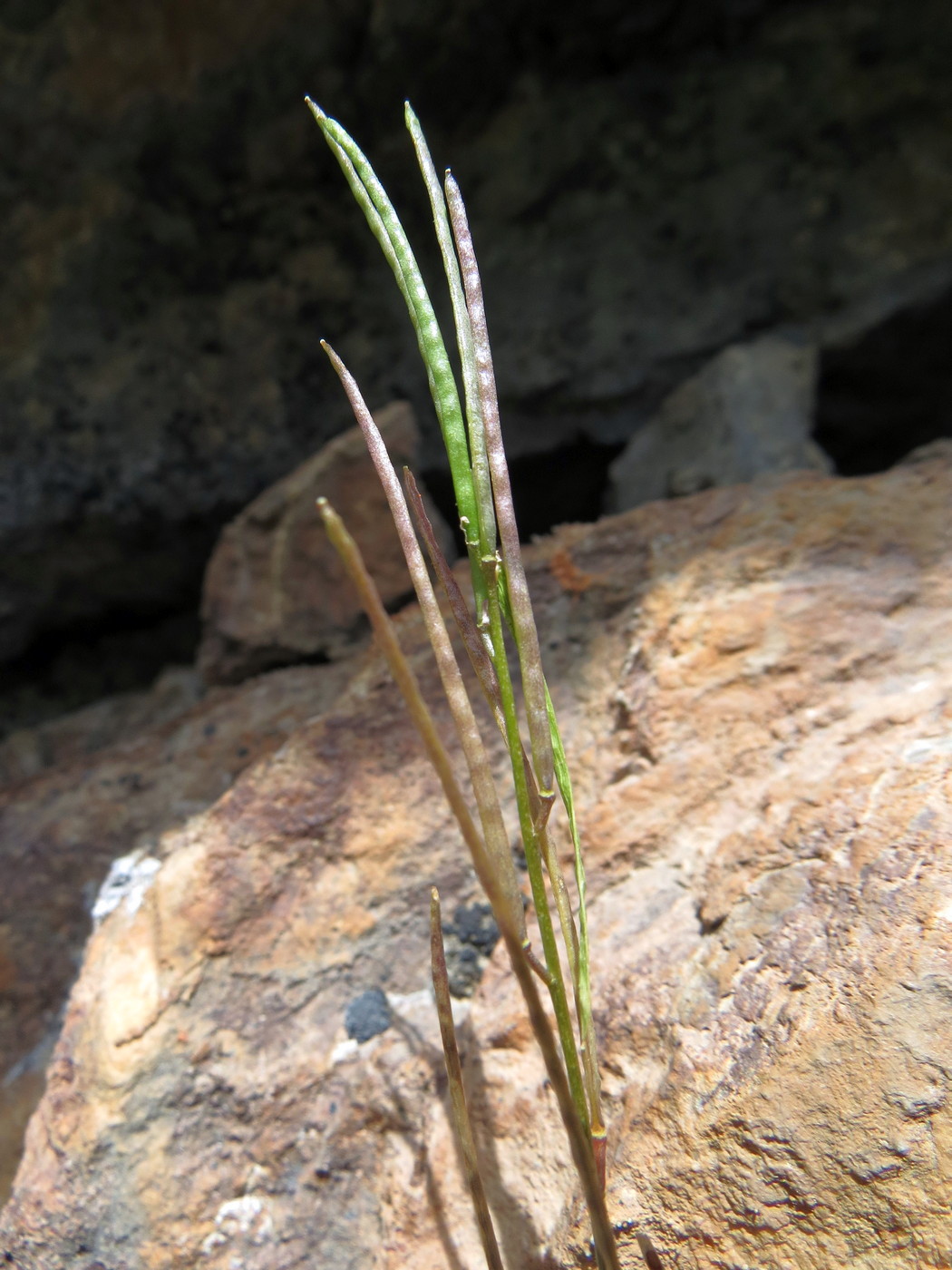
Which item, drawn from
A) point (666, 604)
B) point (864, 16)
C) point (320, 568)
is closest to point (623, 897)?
point (666, 604)

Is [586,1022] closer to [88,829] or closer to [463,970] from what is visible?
[463,970]

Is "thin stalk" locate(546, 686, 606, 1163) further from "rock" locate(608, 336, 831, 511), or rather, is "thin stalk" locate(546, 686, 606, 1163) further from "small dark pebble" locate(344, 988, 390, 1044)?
"rock" locate(608, 336, 831, 511)

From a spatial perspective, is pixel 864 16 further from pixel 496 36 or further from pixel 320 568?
pixel 320 568

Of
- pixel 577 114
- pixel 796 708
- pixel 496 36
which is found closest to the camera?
pixel 796 708

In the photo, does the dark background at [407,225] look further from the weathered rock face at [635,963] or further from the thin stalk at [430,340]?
the thin stalk at [430,340]

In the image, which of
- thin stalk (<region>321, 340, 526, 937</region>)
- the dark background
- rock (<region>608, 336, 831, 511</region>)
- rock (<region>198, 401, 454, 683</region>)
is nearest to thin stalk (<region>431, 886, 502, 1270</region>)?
thin stalk (<region>321, 340, 526, 937</region>)

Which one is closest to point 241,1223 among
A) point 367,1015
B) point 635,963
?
point 367,1015

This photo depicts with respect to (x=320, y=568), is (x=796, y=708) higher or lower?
lower
